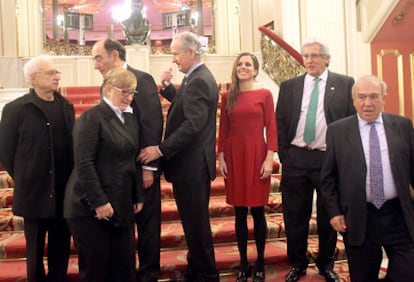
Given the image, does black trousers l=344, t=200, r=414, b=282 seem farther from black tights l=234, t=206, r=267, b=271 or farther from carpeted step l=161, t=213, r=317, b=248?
carpeted step l=161, t=213, r=317, b=248

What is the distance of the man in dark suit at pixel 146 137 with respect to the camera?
298 cm

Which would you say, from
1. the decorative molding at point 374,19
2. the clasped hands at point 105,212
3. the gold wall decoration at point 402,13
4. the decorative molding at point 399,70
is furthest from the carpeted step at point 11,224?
the gold wall decoration at point 402,13

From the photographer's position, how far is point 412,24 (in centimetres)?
650

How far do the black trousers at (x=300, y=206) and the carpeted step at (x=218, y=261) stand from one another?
30 cm

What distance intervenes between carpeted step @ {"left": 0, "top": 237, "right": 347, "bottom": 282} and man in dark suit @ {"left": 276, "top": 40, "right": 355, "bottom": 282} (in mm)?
→ 289

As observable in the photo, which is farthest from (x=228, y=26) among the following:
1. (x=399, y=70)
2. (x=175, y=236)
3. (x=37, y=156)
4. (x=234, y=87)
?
(x=37, y=156)

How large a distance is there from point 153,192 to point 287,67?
335 cm

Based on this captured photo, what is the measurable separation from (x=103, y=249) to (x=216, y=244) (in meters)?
1.48

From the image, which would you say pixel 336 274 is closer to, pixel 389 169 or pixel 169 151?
pixel 389 169

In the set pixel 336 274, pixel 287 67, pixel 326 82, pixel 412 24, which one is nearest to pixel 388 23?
pixel 412 24

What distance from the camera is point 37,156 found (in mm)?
2912

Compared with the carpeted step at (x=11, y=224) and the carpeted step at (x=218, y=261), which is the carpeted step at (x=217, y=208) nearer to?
the carpeted step at (x=218, y=261)

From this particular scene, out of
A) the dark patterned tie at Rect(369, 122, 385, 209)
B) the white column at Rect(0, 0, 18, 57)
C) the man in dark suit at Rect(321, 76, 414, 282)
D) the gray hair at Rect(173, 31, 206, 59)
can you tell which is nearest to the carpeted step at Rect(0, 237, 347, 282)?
the man in dark suit at Rect(321, 76, 414, 282)

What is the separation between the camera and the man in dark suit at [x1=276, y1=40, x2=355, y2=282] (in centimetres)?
320
